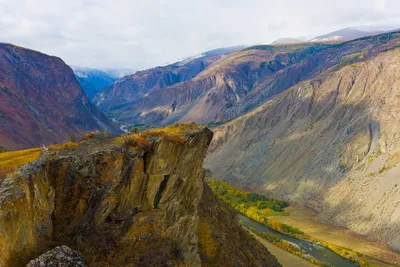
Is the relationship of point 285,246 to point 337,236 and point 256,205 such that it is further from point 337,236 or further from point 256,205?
point 256,205

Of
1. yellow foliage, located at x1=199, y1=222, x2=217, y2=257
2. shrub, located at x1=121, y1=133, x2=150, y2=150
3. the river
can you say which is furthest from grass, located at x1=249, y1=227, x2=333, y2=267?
shrub, located at x1=121, y1=133, x2=150, y2=150

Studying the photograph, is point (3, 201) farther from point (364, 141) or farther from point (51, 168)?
point (364, 141)

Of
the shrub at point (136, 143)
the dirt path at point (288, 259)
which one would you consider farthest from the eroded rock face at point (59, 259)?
the dirt path at point (288, 259)

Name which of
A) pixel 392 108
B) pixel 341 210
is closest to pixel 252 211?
pixel 341 210

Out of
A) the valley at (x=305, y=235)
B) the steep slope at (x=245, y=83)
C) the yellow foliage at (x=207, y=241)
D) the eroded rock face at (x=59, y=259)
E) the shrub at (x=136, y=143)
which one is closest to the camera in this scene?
the eroded rock face at (x=59, y=259)

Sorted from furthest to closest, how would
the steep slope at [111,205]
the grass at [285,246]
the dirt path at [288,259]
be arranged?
1. the grass at [285,246]
2. the dirt path at [288,259]
3. the steep slope at [111,205]

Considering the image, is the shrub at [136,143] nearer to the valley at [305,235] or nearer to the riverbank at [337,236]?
the valley at [305,235]
